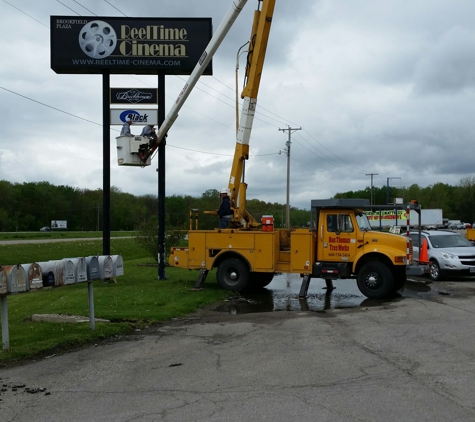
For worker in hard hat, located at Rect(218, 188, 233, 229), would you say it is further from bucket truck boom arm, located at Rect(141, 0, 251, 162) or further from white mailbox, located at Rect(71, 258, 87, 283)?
white mailbox, located at Rect(71, 258, 87, 283)

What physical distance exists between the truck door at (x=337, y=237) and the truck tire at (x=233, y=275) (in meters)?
2.17

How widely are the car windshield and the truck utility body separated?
5.20 metres

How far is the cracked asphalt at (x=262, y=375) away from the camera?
546 cm

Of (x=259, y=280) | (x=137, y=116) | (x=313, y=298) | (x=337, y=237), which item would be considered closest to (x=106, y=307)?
(x=313, y=298)

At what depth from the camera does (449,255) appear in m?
18.5

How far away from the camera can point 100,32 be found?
1825 cm

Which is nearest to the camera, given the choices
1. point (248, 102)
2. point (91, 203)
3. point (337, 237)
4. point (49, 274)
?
point (49, 274)

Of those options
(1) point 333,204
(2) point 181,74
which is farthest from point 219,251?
(2) point 181,74

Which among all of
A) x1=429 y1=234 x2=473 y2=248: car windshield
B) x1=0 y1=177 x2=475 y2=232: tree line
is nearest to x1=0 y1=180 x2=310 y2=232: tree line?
x1=0 y1=177 x2=475 y2=232: tree line

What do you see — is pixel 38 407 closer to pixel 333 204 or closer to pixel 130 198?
pixel 333 204

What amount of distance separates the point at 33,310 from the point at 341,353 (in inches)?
302

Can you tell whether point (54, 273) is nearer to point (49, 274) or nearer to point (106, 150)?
point (49, 274)

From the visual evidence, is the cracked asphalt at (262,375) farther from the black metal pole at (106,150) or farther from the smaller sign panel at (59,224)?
the smaller sign panel at (59,224)

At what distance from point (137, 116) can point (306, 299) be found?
8.48 meters
